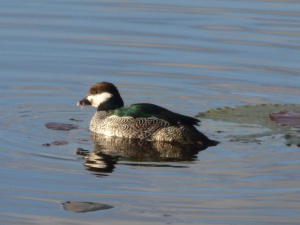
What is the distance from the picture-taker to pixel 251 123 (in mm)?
Answer: 12820

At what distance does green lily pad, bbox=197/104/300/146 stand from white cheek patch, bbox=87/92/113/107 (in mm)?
1662

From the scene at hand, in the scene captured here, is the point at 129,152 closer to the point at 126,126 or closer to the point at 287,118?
the point at 126,126

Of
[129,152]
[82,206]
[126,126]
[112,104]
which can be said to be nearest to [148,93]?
[112,104]

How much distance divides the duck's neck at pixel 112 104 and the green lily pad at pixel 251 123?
4.71 ft

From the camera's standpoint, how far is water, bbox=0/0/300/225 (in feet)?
30.0

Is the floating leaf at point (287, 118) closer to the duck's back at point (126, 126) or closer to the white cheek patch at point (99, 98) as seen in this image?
the duck's back at point (126, 126)

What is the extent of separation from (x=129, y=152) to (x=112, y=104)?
1.93 metres

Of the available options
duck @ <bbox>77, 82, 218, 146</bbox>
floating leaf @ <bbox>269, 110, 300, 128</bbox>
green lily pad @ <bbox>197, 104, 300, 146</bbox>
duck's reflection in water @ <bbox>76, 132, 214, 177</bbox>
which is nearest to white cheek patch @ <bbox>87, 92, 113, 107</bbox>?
duck @ <bbox>77, 82, 218, 146</bbox>

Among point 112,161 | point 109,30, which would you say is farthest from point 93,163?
point 109,30

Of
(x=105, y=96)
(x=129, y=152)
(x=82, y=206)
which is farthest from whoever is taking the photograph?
(x=105, y=96)

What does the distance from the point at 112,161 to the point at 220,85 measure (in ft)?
17.5

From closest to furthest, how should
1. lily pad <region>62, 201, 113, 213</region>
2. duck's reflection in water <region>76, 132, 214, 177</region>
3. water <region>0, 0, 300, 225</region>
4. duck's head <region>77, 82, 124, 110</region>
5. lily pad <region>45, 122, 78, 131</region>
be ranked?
lily pad <region>62, 201, 113, 213</region>
water <region>0, 0, 300, 225</region>
duck's reflection in water <region>76, 132, 214, 177</region>
lily pad <region>45, 122, 78, 131</region>
duck's head <region>77, 82, 124, 110</region>

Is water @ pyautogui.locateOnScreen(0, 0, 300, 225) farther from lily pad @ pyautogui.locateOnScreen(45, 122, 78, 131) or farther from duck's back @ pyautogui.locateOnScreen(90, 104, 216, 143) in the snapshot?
duck's back @ pyautogui.locateOnScreen(90, 104, 216, 143)

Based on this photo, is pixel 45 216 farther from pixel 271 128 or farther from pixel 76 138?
pixel 271 128
